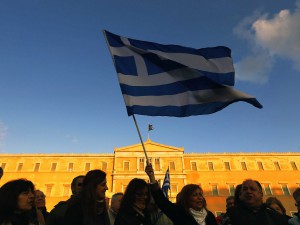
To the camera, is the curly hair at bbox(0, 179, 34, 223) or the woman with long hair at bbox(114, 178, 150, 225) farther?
the woman with long hair at bbox(114, 178, 150, 225)

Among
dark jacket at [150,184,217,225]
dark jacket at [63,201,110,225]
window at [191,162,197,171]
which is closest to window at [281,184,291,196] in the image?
window at [191,162,197,171]

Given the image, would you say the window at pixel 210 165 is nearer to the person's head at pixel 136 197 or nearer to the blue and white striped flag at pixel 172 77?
the blue and white striped flag at pixel 172 77

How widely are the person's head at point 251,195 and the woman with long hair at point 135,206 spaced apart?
51.7 inches

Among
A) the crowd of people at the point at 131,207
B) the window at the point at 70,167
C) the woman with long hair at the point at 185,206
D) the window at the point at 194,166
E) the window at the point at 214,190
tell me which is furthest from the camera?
the window at the point at 194,166

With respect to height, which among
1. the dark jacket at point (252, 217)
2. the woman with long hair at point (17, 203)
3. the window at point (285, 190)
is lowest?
the dark jacket at point (252, 217)

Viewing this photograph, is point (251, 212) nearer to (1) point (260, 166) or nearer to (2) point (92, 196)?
(2) point (92, 196)

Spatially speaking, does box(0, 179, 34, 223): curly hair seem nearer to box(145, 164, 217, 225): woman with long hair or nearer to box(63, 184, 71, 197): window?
box(145, 164, 217, 225): woman with long hair

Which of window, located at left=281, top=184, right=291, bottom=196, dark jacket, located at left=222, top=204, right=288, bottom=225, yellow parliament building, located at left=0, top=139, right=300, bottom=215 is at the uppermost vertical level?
yellow parliament building, located at left=0, top=139, right=300, bottom=215

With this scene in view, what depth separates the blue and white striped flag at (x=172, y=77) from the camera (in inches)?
173

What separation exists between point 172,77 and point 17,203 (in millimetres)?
3214

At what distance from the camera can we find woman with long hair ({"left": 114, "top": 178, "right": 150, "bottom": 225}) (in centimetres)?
313

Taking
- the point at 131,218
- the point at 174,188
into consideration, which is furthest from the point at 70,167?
the point at 131,218

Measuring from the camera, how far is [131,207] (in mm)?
3238

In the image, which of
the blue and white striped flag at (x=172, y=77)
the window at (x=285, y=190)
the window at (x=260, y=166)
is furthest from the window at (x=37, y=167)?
the blue and white striped flag at (x=172, y=77)
